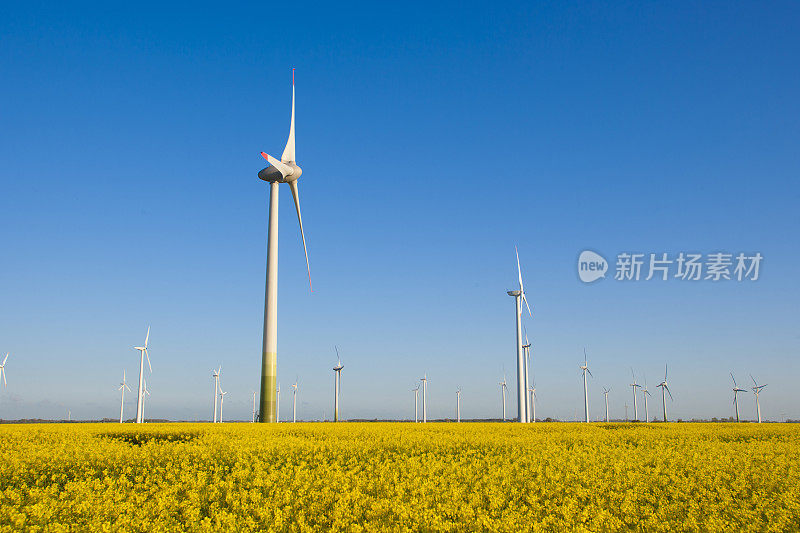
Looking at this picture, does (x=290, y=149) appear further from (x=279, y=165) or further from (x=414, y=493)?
(x=414, y=493)

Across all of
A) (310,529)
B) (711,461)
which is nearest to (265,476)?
(310,529)

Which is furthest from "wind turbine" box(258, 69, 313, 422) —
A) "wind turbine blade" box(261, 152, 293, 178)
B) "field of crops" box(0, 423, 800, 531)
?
"field of crops" box(0, 423, 800, 531)

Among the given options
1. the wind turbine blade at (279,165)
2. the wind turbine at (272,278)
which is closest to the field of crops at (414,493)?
the wind turbine at (272,278)

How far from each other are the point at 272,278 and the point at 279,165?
1041 cm

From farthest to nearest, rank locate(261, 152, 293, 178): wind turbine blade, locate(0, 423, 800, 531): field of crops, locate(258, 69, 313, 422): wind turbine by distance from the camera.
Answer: locate(261, 152, 293, 178): wind turbine blade, locate(258, 69, 313, 422): wind turbine, locate(0, 423, 800, 531): field of crops

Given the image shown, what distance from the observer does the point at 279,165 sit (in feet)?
154

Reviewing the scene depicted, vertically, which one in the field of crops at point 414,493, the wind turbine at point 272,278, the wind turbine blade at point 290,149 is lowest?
the field of crops at point 414,493

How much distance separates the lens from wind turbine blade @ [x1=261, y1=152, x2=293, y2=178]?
151 feet

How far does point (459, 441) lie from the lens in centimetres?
2136

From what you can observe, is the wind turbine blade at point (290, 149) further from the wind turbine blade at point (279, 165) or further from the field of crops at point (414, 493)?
the field of crops at point (414, 493)

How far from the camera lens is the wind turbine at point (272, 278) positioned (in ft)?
132

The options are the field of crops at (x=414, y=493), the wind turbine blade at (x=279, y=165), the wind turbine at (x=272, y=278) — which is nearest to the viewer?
the field of crops at (x=414, y=493)

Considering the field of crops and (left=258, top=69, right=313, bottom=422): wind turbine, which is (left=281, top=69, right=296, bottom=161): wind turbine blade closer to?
(left=258, top=69, right=313, bottom=422): wind turbine

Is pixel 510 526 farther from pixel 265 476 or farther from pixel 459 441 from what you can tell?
pixel 459 441
